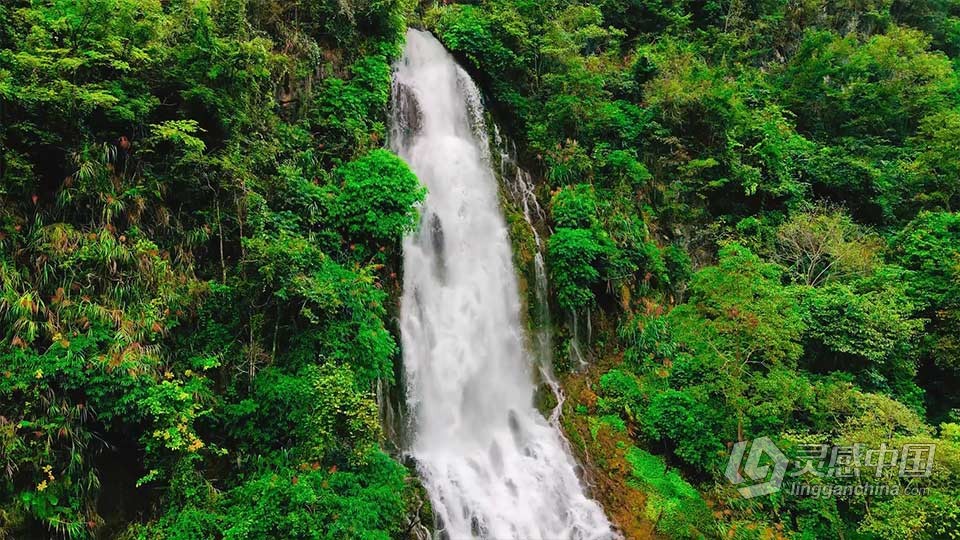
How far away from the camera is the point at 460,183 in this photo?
11852 mm

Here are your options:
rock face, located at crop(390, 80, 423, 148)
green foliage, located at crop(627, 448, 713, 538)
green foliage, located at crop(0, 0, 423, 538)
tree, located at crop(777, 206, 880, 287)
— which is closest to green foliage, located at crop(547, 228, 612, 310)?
green foliage, located at crop(627, 448, 713, 538)

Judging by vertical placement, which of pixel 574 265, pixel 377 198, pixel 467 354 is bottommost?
pixel 467 354

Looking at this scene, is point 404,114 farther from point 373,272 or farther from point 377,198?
point 373,272

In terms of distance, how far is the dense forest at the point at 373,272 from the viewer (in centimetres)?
557

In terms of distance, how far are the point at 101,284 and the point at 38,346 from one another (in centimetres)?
91

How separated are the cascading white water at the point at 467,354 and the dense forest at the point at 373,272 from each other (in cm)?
56

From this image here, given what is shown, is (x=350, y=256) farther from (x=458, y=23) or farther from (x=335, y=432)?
(x=458, y=23)

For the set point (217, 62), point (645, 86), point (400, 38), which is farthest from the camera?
point (645, 86)

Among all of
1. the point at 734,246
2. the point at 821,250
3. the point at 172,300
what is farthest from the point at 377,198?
the point at 821,250

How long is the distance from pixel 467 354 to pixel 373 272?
263 centimetres

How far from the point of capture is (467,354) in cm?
1024

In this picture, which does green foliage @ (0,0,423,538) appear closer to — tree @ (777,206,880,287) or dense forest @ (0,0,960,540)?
dense forest @ (0,0,960,540)

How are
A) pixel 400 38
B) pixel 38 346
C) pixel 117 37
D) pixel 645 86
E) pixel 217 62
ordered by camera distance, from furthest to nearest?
pixel 645 86
pixel 400 38
pixel 217 62
pixel 117 37
pixel 38 346

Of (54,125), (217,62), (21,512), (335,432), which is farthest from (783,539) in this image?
(54,125)
